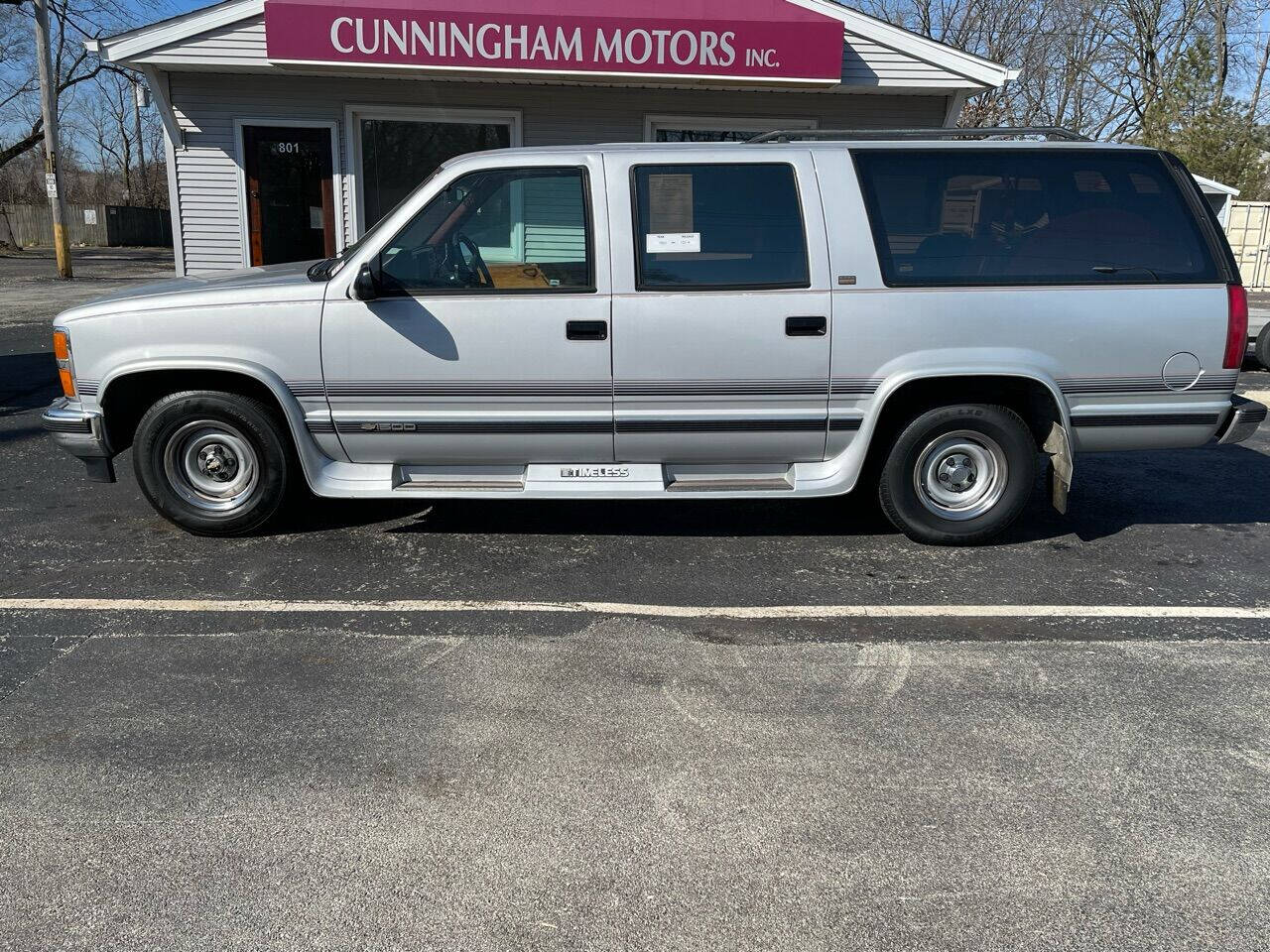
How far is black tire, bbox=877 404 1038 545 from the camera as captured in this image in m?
5.15

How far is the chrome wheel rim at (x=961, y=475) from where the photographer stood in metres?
5.22

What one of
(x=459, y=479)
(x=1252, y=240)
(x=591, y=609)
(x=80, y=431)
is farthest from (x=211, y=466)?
(x=1252, y=240)

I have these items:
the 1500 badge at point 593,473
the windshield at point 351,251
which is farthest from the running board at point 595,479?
the windshield at point 351,251

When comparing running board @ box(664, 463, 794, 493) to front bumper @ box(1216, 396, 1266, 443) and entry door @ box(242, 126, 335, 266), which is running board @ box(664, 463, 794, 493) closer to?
front bumper @ box(1216, 396, 1266, 443)

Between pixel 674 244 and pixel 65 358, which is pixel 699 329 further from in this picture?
pixel 65 358

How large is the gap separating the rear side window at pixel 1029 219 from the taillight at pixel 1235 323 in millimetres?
120

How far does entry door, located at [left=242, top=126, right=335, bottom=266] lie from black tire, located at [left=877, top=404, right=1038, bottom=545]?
30.7 feet

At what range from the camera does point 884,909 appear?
100 inches

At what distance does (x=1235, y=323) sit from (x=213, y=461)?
5224 millimetres

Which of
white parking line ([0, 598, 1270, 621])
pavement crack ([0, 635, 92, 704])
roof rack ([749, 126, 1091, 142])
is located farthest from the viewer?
roof rack ([749, 126, 1091, 142])

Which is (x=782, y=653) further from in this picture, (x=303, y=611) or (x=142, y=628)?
(x=142, y=628)

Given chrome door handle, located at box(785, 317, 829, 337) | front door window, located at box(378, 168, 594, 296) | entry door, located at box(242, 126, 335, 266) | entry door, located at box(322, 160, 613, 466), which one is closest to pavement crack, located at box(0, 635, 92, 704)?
entry door, located at box(322, 160, 613, 466)

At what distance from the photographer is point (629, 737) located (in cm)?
339

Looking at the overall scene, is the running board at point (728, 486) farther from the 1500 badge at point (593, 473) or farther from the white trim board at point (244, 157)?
the white trim board at point (244, 157)
